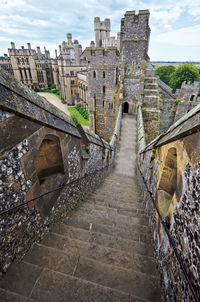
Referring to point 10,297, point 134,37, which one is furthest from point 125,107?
point 10,297

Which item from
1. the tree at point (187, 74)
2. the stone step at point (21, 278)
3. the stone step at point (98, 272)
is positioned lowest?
the stone step at point (98, 272)

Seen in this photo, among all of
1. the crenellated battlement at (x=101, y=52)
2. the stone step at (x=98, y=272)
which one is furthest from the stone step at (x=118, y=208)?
the crenellated battlement at (x=101, y=52)

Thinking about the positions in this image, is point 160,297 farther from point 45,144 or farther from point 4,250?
point 45,144

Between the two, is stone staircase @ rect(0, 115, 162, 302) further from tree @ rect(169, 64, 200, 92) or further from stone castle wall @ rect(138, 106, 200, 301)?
tree @ rect(169, 64, 200, 92)

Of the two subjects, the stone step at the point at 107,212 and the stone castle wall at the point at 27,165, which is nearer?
the stone castle wall at the point at 27,165

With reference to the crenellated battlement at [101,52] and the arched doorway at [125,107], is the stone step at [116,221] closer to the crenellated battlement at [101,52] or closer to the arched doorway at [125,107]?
the arched doorway at [125,107]

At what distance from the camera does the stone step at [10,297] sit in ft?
5.67

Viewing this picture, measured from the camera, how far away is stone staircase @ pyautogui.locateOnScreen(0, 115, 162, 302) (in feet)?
6.16

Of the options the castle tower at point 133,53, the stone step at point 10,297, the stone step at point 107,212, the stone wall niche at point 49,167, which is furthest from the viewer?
the castle tower at point 133,53

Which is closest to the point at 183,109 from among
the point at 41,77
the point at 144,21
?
the point at 144,21

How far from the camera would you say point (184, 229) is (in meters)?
1.73

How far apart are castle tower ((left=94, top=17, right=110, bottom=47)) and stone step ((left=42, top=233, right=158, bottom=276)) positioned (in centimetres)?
3411

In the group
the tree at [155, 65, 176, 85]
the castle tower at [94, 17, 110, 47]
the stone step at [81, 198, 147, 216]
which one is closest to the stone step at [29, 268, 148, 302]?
the stone step at [81, 198, 147, 216]

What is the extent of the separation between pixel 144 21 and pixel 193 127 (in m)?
17.0
